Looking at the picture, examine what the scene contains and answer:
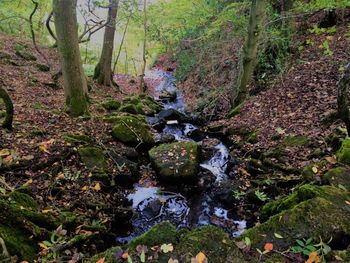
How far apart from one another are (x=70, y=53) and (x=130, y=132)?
2453mm

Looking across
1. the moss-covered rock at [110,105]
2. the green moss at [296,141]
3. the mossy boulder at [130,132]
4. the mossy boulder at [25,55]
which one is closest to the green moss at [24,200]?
the mossy boulder at [130,132]

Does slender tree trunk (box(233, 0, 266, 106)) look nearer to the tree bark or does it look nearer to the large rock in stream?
the tree bark

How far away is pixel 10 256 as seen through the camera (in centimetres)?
307

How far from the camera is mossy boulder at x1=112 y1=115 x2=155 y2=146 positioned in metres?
7.76

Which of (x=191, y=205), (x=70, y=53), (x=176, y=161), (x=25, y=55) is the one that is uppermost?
(x=70, y=53)

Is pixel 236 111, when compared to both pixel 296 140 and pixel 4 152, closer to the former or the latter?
pixel 296 140

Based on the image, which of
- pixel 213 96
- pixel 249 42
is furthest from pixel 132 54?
pixel 249 42

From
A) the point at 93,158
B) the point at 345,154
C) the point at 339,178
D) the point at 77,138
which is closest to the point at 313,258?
the point at 339,178

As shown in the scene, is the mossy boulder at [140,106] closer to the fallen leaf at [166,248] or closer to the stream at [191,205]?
the stream at [191,205]

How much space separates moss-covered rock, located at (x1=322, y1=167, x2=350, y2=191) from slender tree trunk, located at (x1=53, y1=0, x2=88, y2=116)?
6.02m

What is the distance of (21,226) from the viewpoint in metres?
3.61

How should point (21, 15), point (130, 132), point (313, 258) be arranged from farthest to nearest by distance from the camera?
point (21, 15), point (130, 132), point (313, 258)

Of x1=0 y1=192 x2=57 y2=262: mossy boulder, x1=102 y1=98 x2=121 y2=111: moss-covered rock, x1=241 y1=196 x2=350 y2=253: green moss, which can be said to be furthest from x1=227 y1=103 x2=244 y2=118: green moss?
x1=0 y1=192 x2=57 y2=262: mossy boulder

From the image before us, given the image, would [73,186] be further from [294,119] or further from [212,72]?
[212,72]
